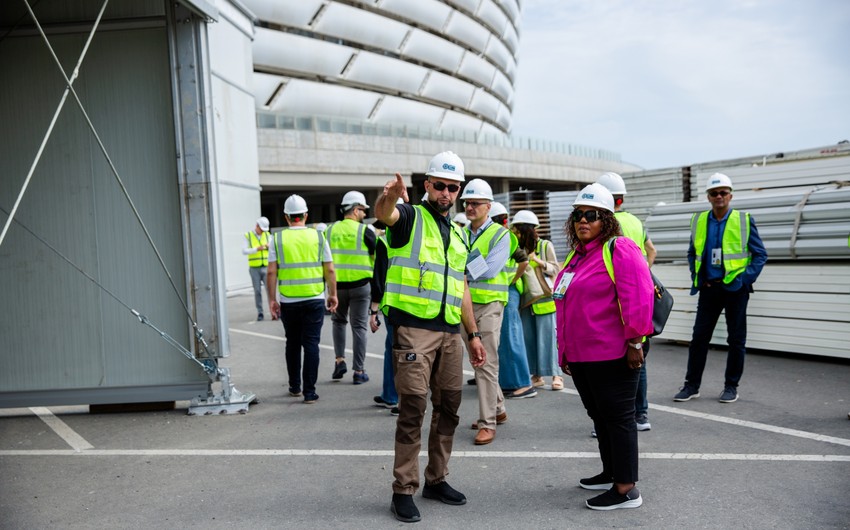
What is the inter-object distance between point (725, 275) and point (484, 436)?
108 inches

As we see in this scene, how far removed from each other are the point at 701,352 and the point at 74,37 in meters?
6.51

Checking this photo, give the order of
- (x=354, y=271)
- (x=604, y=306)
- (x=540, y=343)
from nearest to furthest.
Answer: (x=604, y=306)
(x=540, y=343)
(x=354, y=271)

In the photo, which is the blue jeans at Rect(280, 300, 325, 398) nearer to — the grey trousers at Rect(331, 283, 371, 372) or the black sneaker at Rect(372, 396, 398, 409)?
the black sneaker at Rect(372, 396, 398, 409)

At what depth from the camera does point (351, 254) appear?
27.8 ft

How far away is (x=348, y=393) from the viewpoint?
7.84 m

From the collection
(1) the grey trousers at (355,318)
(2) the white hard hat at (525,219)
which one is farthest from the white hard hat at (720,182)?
(1) the grey trousers at (355,318)

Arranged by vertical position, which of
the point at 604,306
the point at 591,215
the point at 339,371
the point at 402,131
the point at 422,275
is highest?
the point at 402,131

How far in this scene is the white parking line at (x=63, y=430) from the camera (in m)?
6.10

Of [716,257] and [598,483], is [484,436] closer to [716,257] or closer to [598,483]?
[598,483]

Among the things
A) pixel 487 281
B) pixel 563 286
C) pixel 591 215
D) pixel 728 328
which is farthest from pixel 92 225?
pixel 728 328

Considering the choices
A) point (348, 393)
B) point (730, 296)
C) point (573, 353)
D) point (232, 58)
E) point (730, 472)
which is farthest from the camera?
point (232, 58)

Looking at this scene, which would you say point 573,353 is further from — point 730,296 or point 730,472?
point 730,296

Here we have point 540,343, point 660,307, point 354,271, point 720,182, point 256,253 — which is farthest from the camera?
point 256,253

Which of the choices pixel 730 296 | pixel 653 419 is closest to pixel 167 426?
pixel 653 419
